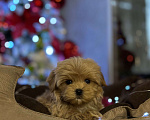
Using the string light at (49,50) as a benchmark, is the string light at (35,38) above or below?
above

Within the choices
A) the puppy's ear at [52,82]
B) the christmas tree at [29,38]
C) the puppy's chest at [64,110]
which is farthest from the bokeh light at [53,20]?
the puppy's chest at [64,110]

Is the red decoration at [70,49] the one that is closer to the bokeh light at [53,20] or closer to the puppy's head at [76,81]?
the bokeh light at [53,20]

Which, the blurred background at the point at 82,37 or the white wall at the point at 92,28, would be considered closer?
the blurred background at the point at 82,37

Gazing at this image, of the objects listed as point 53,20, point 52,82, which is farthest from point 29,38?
point 52,82

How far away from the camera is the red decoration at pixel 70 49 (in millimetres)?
5094

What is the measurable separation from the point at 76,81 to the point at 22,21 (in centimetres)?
321

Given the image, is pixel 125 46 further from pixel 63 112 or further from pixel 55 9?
pixel 63 112

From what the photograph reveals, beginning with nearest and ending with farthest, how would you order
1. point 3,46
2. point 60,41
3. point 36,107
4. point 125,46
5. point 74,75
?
point 36,107
point 74,75
point 3,46
point 125,46
point 60,41

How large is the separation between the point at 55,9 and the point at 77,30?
83cm

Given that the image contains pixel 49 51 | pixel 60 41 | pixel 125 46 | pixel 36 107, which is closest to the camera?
pixel 36 107

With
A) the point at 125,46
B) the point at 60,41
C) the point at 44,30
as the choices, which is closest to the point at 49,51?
the point at 44,30

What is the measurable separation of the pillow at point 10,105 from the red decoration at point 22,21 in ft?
10.3

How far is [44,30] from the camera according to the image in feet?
15.4

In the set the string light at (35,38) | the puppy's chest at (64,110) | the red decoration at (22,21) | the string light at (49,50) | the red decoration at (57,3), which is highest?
the red decoration at (57,3)
